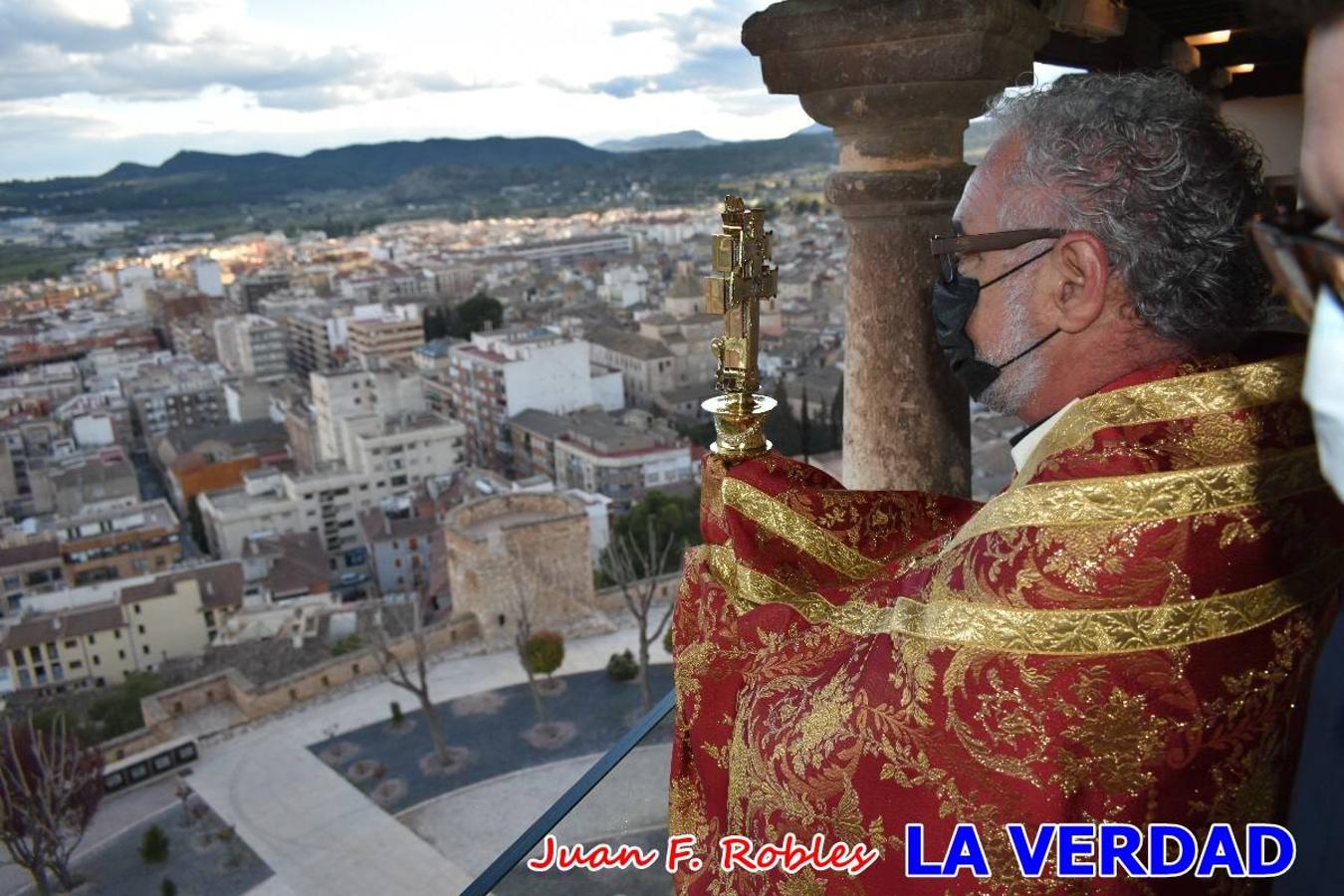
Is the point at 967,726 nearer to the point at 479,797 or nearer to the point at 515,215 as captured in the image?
the point at 479,797

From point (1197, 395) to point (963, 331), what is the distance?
0.27 m

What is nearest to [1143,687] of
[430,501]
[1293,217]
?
[1293,217]

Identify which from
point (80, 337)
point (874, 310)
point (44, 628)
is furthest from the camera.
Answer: point (80, 337)

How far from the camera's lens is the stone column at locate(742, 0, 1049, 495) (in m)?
1.98

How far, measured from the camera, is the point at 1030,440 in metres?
1.25

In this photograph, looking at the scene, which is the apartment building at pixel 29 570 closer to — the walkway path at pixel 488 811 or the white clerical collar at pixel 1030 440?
the walkway path at pixel 488 811

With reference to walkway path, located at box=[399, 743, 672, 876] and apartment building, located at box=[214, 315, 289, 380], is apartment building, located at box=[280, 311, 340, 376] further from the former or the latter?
walkway path, located at box=[399, 743, 672, 876]

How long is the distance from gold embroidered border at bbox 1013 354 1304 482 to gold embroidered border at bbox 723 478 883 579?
462 mm

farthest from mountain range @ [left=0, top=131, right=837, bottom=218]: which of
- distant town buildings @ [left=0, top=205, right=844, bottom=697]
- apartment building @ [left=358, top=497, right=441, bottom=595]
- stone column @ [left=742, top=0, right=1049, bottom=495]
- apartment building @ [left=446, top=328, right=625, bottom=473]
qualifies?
stone column @ [left=742, top=0, right=1049, bottom=495]

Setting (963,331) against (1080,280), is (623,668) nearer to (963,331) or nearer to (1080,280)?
(963,331)

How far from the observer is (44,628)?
16922 millimetres

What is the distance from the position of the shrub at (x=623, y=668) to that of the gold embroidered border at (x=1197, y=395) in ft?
38.7

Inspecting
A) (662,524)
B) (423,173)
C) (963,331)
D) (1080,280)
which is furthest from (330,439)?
(423,173)

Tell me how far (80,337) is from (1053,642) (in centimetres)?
4708
